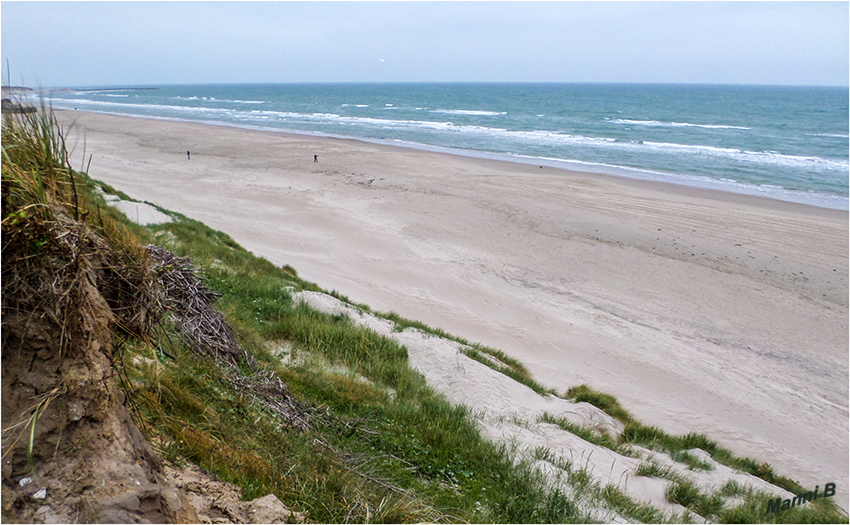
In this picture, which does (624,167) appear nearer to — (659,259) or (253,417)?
(659,259)

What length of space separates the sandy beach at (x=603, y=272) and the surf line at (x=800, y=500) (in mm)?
324

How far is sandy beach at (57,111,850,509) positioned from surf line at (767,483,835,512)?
32 cm

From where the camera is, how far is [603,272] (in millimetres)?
15586

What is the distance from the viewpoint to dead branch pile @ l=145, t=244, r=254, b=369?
4.85 m

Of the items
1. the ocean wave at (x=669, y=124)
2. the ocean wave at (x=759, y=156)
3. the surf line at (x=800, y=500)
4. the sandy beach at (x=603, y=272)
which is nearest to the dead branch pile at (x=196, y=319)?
the sandy beach at (x=603, y=272)

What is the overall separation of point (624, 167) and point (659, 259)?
18.7m

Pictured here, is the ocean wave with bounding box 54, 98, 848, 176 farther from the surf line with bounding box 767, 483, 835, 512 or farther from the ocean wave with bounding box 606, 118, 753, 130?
the surf line with bounding box 767, 483, 835, 512

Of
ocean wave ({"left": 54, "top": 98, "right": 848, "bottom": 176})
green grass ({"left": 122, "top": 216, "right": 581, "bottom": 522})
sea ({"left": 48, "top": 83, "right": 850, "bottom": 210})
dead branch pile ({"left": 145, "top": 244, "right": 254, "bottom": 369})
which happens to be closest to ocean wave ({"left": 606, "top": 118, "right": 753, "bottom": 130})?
sea ({"left": 48, "top": 83, "right": 850, "bottom": 210})

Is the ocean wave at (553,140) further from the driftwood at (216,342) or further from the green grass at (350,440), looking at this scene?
the driftwood at (216,342)

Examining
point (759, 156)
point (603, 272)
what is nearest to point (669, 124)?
point (759, 156)

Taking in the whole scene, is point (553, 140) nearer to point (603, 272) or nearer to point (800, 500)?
point (603, 272)

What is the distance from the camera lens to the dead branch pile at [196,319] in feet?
15.9

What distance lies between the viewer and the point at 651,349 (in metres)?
11.3

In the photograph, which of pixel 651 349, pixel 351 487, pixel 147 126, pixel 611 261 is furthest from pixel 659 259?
pixel 147 126
